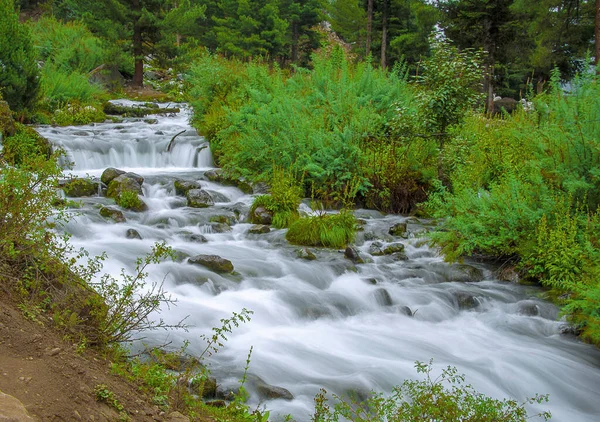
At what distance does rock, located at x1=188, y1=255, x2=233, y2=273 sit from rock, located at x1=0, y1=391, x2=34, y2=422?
17.2 ft

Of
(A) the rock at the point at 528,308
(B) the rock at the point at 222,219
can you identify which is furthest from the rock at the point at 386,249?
(B) the rock at the point at 222,219

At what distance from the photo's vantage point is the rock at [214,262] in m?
8.05

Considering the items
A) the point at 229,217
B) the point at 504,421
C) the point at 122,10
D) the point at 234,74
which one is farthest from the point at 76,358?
the point at 122,10

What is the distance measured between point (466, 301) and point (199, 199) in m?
6.04

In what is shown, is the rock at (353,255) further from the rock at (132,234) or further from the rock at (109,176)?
the rock at (109,176)

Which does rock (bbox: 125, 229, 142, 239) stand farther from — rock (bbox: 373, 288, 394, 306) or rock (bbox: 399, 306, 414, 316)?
rock (bbox: 399, 306, 414, 316)

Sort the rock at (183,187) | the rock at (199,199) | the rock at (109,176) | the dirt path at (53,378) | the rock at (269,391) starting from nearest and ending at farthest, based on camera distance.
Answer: the dirt path at (53,378), the rock at (269,391), the rock at (199,199), the rock at (109,176), the rock at (183,187)

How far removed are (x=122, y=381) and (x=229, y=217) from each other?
717cm

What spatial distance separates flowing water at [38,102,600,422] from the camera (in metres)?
5.77

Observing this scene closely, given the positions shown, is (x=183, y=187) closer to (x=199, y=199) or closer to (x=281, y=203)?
(x=199, y=199)

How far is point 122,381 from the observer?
144 inches

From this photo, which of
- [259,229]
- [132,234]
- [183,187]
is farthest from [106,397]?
[183,187]

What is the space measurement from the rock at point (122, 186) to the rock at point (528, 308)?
297 inches

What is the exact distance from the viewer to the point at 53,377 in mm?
3213
